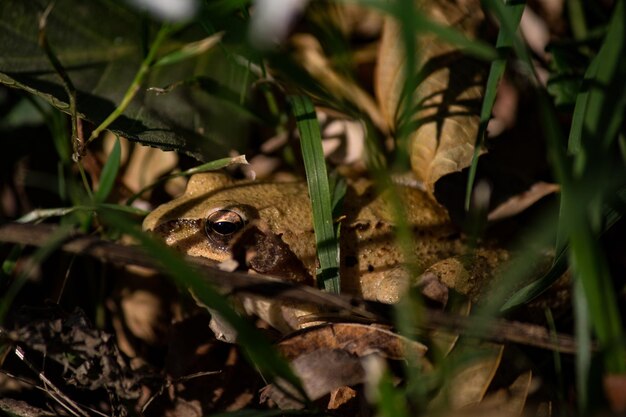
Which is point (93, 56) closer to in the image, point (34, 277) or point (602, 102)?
point (34, 277)

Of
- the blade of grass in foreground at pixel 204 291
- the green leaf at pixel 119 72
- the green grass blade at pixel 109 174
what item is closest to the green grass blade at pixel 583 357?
the blade of grass in foreground at pixel 204 291

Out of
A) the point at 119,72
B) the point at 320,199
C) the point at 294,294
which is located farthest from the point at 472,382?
the point at 119,72

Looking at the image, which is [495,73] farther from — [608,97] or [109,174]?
[109,174]

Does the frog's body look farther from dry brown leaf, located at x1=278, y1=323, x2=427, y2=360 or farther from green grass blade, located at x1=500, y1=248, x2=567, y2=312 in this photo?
dry brown leaf, located at x1=278, y1=323, x2=427, y2=360

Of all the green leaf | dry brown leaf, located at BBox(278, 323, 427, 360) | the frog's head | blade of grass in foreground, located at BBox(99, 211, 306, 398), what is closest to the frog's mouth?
the frog's head

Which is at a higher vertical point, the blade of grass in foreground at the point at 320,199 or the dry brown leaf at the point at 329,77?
the dry brown leaf at the point at 329,77

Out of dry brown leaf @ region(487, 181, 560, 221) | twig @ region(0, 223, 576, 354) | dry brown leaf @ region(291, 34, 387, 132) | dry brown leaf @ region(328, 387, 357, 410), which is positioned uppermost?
dry brown leaf @ region(291, 34, 387, 132)

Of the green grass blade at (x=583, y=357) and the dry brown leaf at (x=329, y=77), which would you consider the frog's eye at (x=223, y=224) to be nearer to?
the dry brown leaf at (x=329, y=77)

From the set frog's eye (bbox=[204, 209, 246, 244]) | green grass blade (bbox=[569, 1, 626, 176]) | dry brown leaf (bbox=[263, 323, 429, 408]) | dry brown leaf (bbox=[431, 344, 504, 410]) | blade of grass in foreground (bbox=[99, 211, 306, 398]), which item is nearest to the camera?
blade of grass in foreground (bbox=[99, 211, 306, 398])
